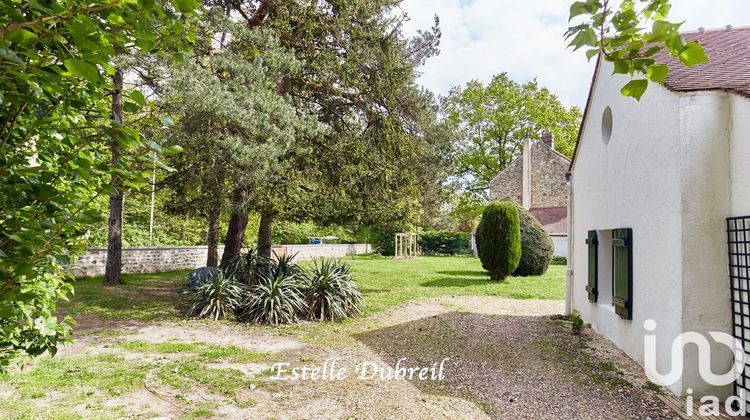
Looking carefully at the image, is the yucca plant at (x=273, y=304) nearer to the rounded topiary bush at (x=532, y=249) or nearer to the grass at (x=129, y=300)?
the grass at (x=129, y=300)

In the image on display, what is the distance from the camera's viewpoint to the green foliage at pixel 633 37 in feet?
5.39

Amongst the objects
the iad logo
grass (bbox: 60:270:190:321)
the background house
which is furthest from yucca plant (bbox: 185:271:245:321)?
the background house

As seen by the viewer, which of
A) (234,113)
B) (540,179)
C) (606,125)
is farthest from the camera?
(540,179)

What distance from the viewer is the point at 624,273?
604cm

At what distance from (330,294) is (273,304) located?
1.20 metres

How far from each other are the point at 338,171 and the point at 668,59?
7.17 metres

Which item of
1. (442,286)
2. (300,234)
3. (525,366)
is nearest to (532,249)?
(442,286)

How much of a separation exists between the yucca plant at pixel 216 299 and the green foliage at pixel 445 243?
24.5 metres

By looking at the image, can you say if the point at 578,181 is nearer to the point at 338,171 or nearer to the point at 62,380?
the point at 338,171

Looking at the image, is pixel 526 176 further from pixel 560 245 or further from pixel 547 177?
pixel 560 245

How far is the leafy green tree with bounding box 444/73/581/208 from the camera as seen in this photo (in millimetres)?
30562

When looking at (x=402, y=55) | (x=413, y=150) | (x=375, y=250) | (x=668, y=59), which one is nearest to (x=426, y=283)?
(x=413, y=150)

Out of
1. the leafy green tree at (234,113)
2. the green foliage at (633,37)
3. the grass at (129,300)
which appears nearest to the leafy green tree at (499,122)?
the grass at (129,300)

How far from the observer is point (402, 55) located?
36.6 ft
